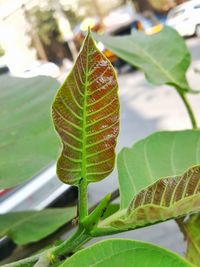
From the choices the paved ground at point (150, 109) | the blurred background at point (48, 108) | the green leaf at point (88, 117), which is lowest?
the paved ground at point (150, 109)

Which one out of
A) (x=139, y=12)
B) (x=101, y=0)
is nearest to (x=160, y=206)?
(x=139, y=12)

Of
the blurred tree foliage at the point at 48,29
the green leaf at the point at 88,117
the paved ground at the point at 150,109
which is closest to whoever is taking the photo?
the green leaf at the point at 88,117

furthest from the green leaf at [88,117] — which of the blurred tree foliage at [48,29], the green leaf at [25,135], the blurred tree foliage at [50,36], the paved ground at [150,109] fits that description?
the blurred tree foliage at [48,29]

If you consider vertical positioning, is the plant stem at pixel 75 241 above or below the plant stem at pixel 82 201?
below

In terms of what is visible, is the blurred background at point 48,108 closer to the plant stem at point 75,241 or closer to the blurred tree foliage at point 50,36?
the plant stem at point 75,241

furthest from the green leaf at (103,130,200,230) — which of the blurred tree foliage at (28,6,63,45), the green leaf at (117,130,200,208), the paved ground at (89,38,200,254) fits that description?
the blurred tree foliage at (28,6,63,45)

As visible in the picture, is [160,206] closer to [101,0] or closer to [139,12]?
[139,12]

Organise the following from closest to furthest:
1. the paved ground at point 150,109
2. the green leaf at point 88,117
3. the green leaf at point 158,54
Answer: the green leaf at point 88,117
the green leaf at point 158,54
the paved ground at point 150,109

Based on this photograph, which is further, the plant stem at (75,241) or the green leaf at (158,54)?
the green leaf at (158,54)

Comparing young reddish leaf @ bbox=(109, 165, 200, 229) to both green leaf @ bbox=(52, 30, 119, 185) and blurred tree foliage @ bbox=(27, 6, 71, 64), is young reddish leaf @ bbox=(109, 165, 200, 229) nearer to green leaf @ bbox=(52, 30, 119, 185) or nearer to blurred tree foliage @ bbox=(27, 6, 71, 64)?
green leaf @ bbox=(52, 30, 119, 185)
